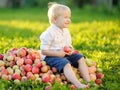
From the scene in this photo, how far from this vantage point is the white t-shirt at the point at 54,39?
693cm

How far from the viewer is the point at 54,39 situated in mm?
7016

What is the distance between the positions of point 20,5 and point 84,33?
16.8 m

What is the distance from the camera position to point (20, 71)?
6.64 meters

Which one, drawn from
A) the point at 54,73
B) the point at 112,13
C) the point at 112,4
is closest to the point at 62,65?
the point at 54,73

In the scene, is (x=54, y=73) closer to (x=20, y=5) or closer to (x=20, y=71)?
(x=20, y=71)

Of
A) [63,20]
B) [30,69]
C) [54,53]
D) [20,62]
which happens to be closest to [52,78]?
[30,69]

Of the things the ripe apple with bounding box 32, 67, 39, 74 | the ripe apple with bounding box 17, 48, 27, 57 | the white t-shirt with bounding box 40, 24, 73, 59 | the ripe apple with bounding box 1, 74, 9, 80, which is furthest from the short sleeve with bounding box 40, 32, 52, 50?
the ripe apple with bounding box 1, 74, 9, 80

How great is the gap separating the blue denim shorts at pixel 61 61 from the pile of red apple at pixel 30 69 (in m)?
0.07

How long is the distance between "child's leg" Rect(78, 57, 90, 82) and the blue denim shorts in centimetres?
7

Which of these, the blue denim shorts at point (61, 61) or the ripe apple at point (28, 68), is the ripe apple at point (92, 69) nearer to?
the blue denim shorts at point (61, 61)

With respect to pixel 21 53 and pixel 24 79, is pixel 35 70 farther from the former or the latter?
pixel 21 53

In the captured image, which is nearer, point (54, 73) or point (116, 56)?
point (54, 73)

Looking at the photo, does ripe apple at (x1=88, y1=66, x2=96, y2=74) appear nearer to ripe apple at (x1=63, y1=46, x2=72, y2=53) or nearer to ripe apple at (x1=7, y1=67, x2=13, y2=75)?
ripe apple at (x1=63, y1=46, x2=72, y2=53)

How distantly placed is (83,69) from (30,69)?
768mm
